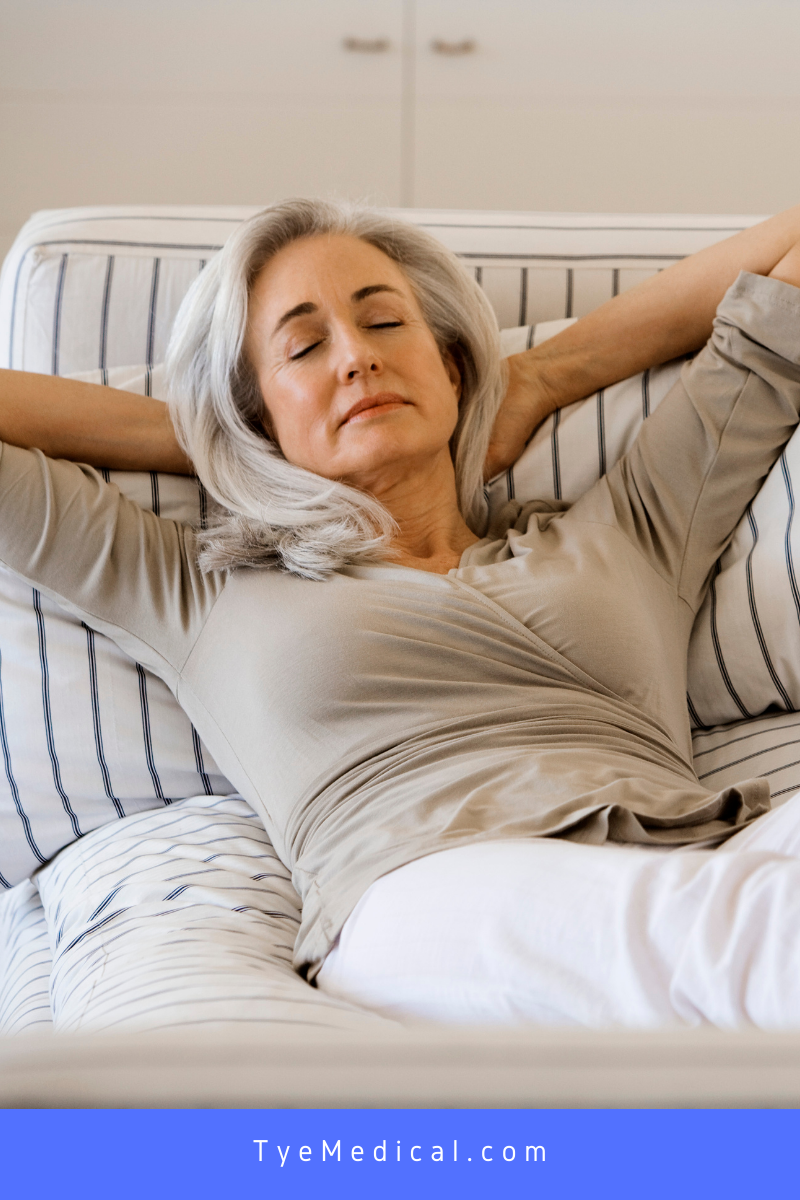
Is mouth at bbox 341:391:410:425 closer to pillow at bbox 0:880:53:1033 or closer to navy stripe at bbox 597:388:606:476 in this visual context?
navy stripe at bbox 597:388:606:476

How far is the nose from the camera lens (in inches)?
43.3

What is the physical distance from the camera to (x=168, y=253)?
135 centimetres

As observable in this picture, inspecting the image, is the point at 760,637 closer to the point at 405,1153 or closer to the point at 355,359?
the point at 355,359

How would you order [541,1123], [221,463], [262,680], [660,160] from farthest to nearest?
1. [660,160]
2. [221,463]
3. [262,680]
4. [541,1123]

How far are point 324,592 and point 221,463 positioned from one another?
11.0 inches

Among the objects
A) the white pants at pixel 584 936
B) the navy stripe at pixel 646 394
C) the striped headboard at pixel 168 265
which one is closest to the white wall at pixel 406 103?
the striped headboard at pixel 168 265

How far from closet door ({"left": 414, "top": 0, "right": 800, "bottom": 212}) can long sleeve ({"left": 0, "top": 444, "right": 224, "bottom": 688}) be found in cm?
219

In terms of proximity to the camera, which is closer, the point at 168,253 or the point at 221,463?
the point at 221,463

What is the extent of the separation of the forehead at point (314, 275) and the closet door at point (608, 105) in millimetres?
1881

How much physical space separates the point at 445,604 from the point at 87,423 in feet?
1.54

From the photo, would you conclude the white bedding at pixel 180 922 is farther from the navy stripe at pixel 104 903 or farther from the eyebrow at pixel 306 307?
the eyebrow at pixel 306 307

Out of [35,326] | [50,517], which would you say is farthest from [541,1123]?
[35,326]

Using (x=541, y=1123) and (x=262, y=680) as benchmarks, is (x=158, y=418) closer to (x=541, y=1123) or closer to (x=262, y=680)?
(x=262, y=680)

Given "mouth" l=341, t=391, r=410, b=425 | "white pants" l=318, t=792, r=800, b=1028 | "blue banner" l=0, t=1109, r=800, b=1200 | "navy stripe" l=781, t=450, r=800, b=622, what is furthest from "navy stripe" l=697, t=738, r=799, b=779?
"blue banner" l=0, t=1109, r=800, b=1200
